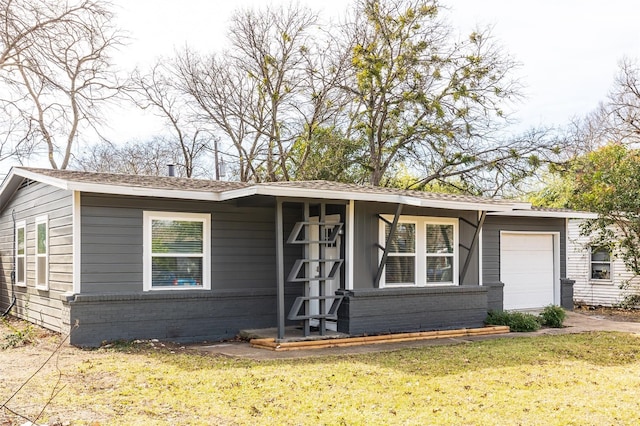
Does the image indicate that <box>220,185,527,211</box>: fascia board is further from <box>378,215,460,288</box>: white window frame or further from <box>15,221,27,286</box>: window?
<box>15,221,27,286</box>: window

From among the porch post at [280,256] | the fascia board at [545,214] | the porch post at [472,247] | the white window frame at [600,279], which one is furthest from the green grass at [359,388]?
the white window frame at [600,279]

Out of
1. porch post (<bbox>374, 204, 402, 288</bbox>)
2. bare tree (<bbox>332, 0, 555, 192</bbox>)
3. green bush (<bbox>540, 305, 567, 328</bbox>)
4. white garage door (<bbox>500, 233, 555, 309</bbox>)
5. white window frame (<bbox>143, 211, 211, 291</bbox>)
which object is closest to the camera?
white window frame (<bbox>143, 211, 211, 291</bbox>)

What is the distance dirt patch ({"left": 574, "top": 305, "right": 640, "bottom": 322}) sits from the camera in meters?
13.4

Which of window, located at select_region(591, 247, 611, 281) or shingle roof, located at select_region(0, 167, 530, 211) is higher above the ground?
shingle roof, located at select_region(0, 167, 530, 211)

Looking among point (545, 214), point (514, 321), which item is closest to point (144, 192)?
point (514, 321)

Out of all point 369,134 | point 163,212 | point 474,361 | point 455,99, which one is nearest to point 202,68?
point 369,134

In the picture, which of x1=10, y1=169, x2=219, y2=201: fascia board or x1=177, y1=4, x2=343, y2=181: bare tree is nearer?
x1=10, y1=169, x2=219, y2=201: fascia board

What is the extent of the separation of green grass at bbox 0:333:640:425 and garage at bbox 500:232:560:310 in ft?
15.7

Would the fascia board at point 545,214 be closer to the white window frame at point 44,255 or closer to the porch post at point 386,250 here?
the porch post at point 386,250

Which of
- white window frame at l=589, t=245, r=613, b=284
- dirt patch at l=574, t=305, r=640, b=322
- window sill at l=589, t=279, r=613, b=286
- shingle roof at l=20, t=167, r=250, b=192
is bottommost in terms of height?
dirt patch at l=574, t=305, r=640, b=322

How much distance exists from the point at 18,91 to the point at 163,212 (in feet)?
18.5

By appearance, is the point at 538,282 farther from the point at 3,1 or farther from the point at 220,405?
the point at 3,1

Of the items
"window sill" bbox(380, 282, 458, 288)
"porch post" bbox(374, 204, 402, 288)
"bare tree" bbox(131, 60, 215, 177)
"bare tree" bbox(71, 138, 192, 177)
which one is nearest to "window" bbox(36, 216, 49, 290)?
"porch post" bbox(374, 204, 402, 288)

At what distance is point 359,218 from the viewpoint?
9.95m
